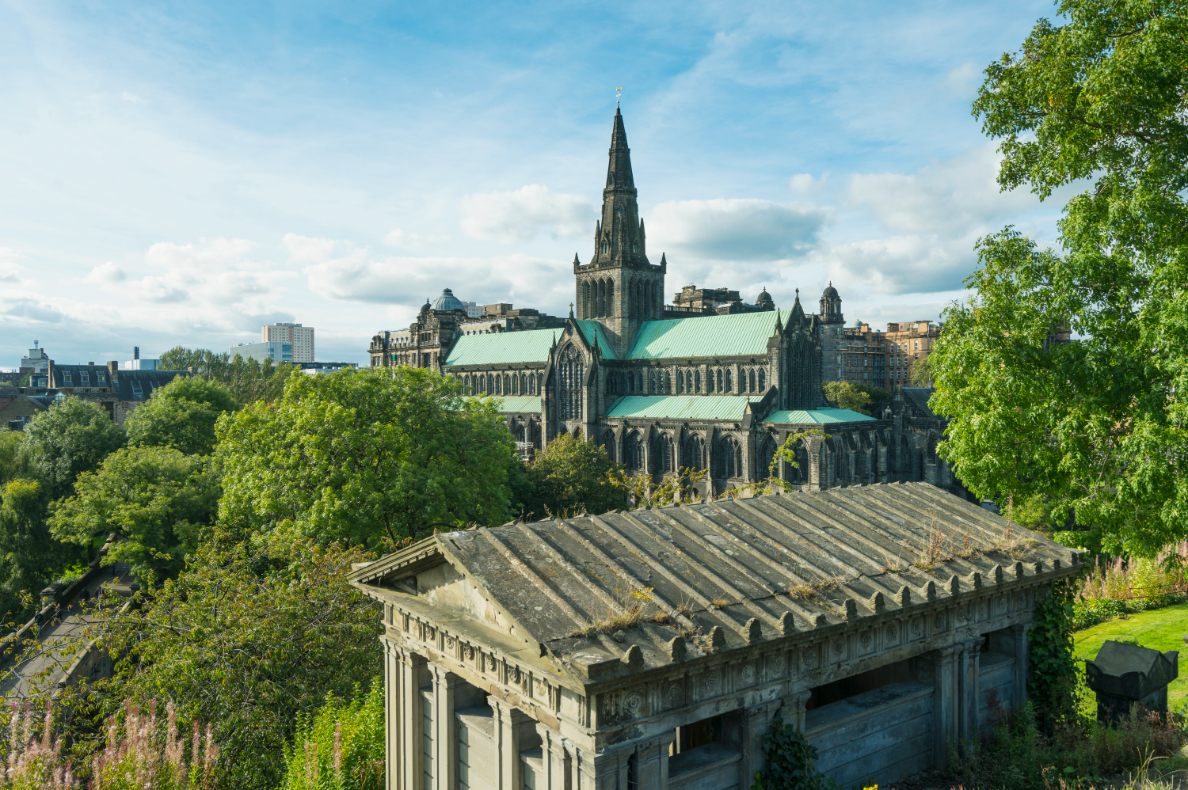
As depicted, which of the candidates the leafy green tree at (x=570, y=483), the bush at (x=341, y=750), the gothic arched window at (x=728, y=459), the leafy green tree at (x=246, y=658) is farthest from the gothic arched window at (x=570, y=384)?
the bush at (x=341, y=750)

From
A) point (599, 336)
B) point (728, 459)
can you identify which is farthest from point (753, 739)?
point (599, 336)

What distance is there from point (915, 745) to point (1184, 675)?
10994 millimetres

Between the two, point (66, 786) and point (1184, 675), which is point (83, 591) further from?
point (1184, 675)

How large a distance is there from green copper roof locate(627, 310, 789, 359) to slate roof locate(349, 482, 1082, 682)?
46272 mm

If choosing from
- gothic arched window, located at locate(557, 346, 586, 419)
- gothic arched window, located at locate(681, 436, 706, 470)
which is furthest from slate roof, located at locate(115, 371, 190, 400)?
gothic arched window, located at locate(681, 436, 706, 470)

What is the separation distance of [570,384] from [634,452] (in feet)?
30.1

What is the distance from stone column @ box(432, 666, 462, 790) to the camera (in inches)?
422

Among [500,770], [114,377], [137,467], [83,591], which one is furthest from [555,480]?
[114,377]

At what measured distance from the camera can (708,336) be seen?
6341cm

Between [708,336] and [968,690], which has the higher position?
[708,336]

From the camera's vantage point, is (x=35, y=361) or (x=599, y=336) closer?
(x=599, y=336)

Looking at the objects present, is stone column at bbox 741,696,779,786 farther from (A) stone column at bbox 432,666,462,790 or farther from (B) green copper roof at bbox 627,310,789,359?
(B) green copper roof at bbox 627,310,789,359

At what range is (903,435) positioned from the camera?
2373 inches

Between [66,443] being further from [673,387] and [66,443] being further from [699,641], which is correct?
[699,641]
